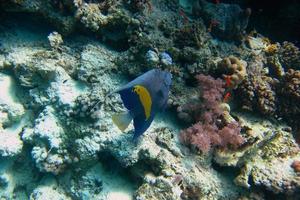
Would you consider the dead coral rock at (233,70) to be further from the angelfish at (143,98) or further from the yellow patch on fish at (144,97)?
the yellow patch on fish at (144,97)

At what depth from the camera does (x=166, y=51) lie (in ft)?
15.1

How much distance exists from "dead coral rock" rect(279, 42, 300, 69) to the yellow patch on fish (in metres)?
4.00

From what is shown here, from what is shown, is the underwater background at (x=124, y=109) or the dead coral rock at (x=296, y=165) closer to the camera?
the underwater background at (x=124, y=109)

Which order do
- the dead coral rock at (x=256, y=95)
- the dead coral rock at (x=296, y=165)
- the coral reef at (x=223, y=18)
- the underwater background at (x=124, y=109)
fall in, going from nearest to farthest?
the underwater background at (x=124, y=109) < the dead coral rock at (x=296, y=165) < the dead coral rock at (x=256, y=95) < the coral reef at (x=223, y=18)

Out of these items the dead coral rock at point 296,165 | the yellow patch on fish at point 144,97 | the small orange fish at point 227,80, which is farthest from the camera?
the small orange fish at point 227,80

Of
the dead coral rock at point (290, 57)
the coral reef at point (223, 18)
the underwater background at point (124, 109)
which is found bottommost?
the underwater background at point (124, 109)

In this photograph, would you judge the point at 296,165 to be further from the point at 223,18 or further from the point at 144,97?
the point at 223,18

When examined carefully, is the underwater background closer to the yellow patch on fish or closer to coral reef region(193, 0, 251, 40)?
coral reef region(193, 0, 251, 40)

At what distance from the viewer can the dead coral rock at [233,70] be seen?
181 inches

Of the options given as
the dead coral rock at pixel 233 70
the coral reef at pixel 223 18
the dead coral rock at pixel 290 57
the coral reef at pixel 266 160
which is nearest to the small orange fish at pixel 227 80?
the dead coral rock at pixel 233 70

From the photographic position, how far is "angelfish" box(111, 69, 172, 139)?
2.82 meters

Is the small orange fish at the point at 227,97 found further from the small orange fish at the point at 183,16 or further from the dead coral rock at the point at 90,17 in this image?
the dead coral rock at the point at 90,17

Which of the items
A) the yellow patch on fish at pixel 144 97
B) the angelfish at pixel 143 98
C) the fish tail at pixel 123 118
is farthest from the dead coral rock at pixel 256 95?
the fish tail at pixel 123 118

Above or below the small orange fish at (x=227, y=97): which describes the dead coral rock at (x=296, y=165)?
below
